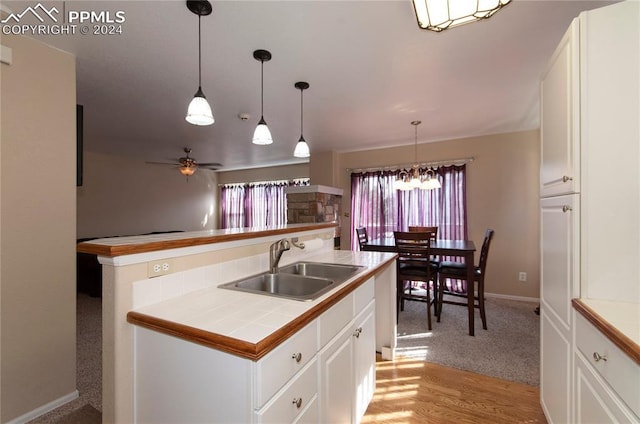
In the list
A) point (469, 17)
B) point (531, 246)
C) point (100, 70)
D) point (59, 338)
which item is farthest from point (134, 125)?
point (531, 246)

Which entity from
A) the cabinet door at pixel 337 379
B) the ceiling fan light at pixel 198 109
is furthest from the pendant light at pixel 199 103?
the cabinet door at pixel 337 379

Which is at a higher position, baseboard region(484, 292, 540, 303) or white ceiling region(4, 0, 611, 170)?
white ceiling region(4, 0, 611, 170)

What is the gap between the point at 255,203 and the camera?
661 centimetres

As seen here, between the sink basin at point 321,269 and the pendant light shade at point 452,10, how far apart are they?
1.36m

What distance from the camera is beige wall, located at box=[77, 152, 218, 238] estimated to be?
5.08 meters

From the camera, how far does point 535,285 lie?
3.77 meters

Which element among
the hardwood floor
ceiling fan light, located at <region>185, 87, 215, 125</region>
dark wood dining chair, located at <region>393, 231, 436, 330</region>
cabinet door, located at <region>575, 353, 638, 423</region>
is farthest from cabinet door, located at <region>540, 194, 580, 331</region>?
ceiling fan light, located at <region>185, 87, 215, 125</region>

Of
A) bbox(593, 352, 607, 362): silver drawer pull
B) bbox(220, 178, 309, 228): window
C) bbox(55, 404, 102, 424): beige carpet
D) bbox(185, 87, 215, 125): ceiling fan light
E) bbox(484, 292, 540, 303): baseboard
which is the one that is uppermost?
bbox(185, 87, 215, 125): ceiling fan light

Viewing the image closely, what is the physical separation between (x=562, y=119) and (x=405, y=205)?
10.7 feet

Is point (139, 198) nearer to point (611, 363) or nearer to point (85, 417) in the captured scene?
point (85, 417)

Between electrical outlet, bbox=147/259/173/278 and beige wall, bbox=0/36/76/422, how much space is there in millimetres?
1202

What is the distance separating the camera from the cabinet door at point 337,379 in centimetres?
119

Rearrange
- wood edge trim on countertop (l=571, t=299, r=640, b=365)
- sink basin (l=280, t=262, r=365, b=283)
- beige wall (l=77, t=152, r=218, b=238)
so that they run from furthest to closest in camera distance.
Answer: beige wall (l=77, t=152, r=218, b=238) < sink basin (l=280, t=262, r=365, b=283) < wood edge trim on countertop (l=571, t=299, r=640, b=365)

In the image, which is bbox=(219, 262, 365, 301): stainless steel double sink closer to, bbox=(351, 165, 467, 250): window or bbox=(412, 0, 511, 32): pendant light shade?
bbox=(412, 0, 511, 32): pendant light shade
